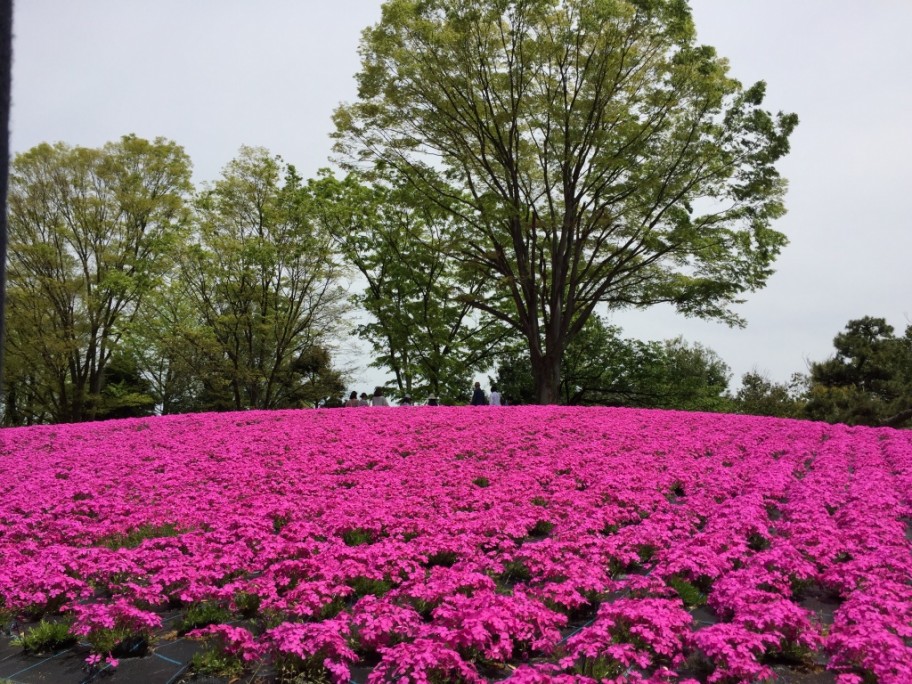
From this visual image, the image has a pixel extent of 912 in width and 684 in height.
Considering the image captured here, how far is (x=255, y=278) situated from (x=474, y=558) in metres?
25.3

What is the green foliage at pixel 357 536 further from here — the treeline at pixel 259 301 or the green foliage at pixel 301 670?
the treeline at pixel 259 301

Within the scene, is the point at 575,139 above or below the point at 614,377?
above

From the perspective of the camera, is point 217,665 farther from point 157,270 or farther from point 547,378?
point 157,270

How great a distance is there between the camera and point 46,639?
15.4 ft

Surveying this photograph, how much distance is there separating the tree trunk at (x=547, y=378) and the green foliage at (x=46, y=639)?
1832 centimetres

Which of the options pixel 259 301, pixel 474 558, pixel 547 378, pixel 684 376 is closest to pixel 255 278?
pixel 259 301

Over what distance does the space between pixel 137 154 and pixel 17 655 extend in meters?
30.5

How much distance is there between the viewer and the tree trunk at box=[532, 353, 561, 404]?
73.3 feet

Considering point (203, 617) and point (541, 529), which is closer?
point (203, 617)

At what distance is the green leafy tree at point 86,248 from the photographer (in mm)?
28109

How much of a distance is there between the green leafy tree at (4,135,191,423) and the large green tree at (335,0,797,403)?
11.7 metres

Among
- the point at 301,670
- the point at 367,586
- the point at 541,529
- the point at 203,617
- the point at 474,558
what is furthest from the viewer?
the point at 541,529

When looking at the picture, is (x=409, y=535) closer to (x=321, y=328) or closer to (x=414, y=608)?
(x=414, y=608)

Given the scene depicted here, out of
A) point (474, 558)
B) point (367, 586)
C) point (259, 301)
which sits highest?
point (259, 301)
